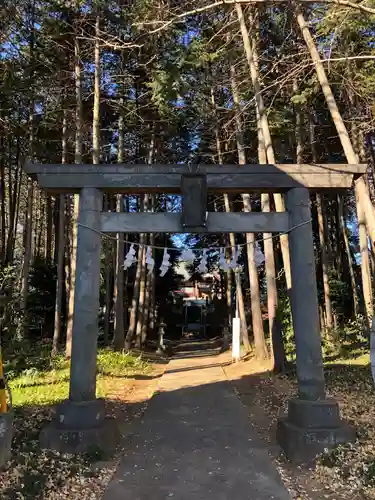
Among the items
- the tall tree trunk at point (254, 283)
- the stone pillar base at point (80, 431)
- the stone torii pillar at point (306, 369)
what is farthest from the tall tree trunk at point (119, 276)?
the stone torii pillar at point (306, 369)

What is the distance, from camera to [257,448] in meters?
5.11

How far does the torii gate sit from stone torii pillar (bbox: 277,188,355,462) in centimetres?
1

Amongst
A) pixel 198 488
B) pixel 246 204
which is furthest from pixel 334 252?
pixel 198 488

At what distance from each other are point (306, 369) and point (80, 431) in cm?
A: 279

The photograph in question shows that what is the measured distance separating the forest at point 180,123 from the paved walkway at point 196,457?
1.70 ft

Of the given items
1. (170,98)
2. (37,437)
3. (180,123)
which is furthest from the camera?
(180,123)

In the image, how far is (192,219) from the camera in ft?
17.8

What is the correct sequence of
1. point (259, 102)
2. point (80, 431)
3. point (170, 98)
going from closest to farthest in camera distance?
point (80, 431), point (259, 102), point (170, 98)

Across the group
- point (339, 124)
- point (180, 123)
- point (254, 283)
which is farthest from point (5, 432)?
point (180, 123)

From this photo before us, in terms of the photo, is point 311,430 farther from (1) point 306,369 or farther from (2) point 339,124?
(2) point 339,124

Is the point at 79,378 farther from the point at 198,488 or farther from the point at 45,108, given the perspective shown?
the point at 45,108

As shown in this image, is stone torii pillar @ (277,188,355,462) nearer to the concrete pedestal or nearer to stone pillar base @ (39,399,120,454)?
stone pillar base @ (39,399,120,454)

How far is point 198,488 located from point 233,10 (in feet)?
33.2

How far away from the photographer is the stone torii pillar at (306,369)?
4.70 metres
